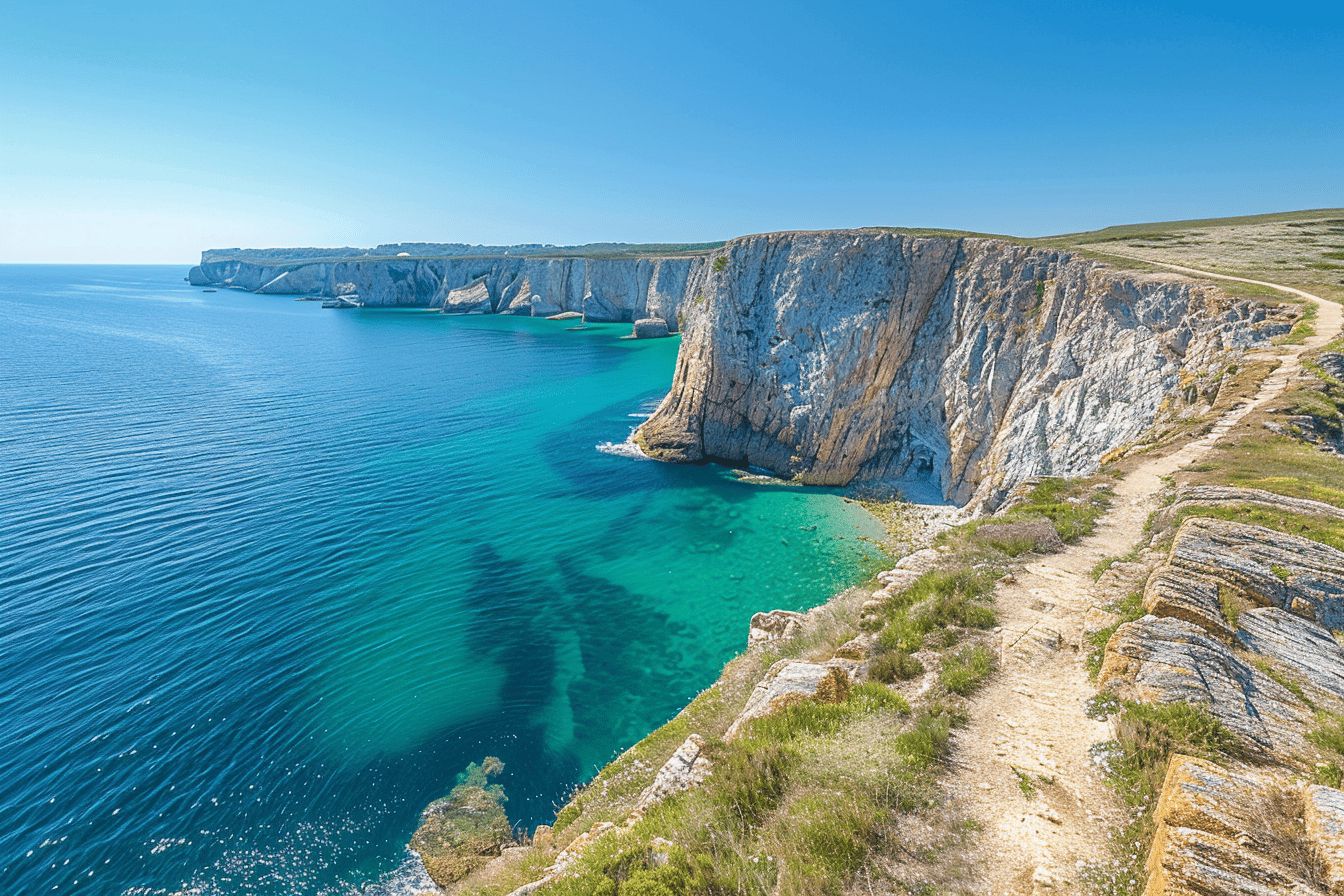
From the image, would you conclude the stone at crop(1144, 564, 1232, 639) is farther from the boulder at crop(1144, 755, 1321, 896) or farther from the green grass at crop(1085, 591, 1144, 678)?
the boulder at crop(1144, 755, 1321, 896)

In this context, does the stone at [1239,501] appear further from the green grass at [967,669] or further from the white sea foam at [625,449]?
the white sea foam at [625,449]

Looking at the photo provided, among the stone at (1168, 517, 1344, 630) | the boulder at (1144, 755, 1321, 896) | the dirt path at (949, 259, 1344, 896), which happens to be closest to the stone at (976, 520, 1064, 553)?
the dirt path at (949, 259, 1344, 896)

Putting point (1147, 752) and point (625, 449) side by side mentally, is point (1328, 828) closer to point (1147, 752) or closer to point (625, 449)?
point (1147, 752)

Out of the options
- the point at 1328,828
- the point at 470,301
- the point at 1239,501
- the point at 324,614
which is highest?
the point at 470,301

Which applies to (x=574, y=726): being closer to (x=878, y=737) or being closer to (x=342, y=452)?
(x=878, y=737)

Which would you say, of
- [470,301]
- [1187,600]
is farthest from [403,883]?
[470,301]

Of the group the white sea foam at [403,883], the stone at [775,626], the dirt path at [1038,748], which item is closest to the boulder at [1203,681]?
the dirt path at [1038,748]

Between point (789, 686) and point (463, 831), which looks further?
point (463, 831)
